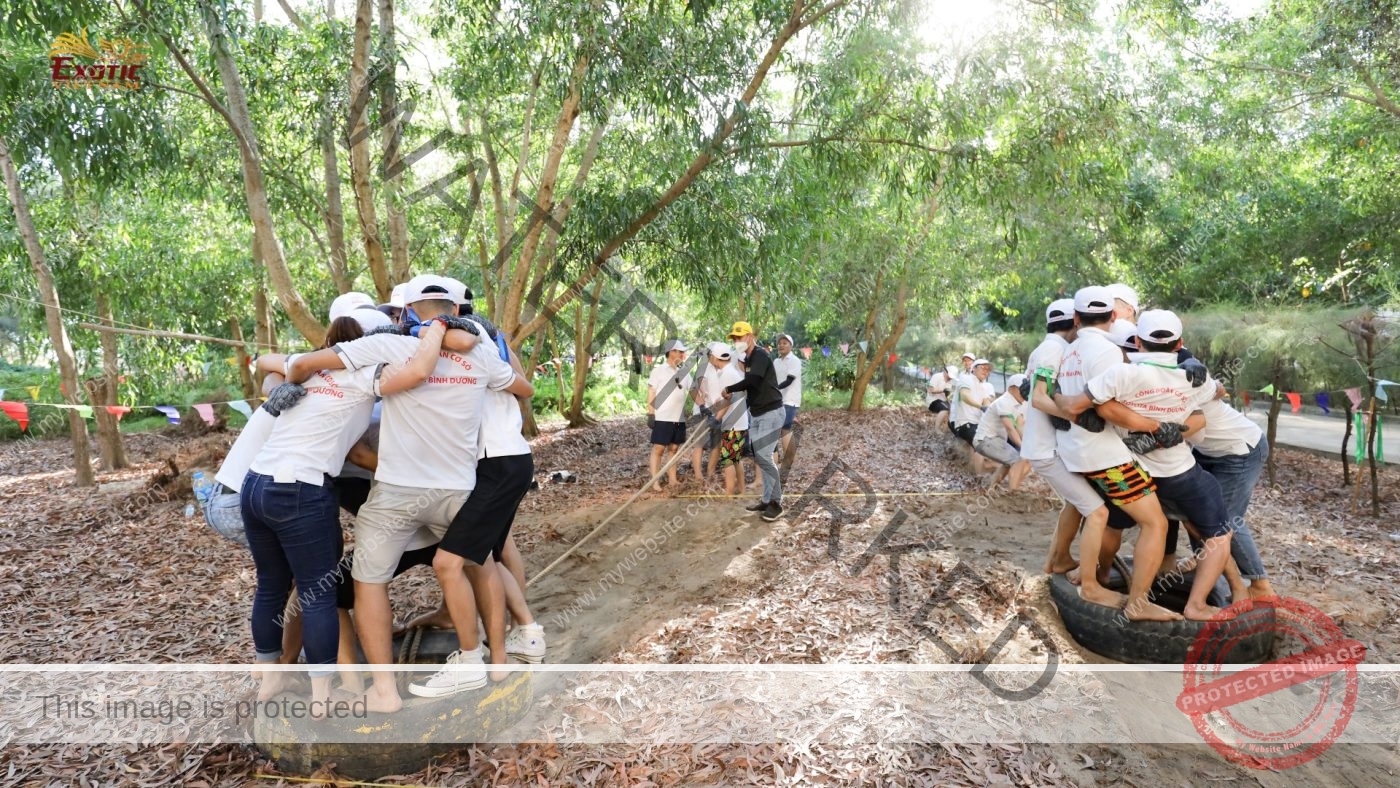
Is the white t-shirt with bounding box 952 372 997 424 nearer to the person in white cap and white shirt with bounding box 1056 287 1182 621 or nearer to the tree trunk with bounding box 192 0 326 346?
the person in white cap and white shirt with bounding box 1056 287 1182 621

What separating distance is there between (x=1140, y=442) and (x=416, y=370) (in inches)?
139

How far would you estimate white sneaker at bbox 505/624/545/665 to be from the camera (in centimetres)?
354

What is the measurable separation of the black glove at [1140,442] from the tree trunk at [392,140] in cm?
Result: 682

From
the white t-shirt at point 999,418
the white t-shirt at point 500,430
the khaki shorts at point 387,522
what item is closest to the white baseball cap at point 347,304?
the white t-shirt at point 500,430

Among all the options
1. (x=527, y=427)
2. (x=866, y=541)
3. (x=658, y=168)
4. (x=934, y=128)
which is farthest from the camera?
(x=527, y=427)

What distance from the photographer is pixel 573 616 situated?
467cm

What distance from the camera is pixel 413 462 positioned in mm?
3043

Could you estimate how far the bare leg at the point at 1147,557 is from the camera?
3646 millimetres

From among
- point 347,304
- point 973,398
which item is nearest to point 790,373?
point 973,398

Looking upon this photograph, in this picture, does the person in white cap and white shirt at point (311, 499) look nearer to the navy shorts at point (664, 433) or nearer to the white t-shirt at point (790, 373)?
the navy shorts at point (664, 433)

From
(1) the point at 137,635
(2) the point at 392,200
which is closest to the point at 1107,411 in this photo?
(1) the point at 137,635

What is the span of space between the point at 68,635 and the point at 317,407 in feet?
10.2

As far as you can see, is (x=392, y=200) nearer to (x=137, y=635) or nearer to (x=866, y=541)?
(x=137, y=635)

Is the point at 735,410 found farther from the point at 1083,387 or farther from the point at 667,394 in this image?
the point at 1083,387
